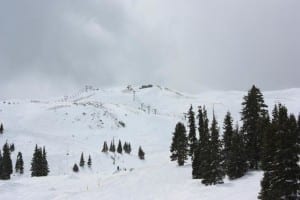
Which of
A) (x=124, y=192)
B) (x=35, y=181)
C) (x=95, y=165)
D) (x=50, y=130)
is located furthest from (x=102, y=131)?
(x=124, y=192)

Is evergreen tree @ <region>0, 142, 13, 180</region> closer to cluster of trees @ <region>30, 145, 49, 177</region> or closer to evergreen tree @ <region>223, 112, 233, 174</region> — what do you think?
cluster of trees @ <region>30, 145, 49, 177</region>

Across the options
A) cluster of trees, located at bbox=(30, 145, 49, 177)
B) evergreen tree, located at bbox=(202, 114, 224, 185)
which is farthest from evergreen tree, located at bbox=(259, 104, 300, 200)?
cluster of trees, located at bbox=(30, 145, 49, 177)

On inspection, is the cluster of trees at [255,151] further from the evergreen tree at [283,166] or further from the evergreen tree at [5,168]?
the evergreen tree at [5,168]

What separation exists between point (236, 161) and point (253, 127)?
9708mm

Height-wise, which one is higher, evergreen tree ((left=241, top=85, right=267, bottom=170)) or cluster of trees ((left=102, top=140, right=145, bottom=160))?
evergreen tree ((left=241, top=85, right=267, bottom=170))

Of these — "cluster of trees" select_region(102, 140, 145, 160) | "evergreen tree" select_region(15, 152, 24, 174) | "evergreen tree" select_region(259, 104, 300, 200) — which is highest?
"evergreen tree" select_region(259, 104, 300, 200)

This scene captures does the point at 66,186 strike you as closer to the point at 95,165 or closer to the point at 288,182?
the point at 288,182

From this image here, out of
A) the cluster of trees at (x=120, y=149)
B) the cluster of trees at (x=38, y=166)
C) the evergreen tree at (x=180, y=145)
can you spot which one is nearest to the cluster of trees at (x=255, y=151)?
the evergreen tree at (x=180, y=145)

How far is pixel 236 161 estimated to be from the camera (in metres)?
50.4

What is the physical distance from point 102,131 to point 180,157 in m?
130

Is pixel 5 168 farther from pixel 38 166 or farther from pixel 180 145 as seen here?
pixel 180 145

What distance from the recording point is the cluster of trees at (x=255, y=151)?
2923 cm

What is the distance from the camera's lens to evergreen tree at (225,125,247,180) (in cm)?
5056

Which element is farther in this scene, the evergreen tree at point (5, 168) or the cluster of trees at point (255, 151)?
the evergreen tree at point (5, 168)
